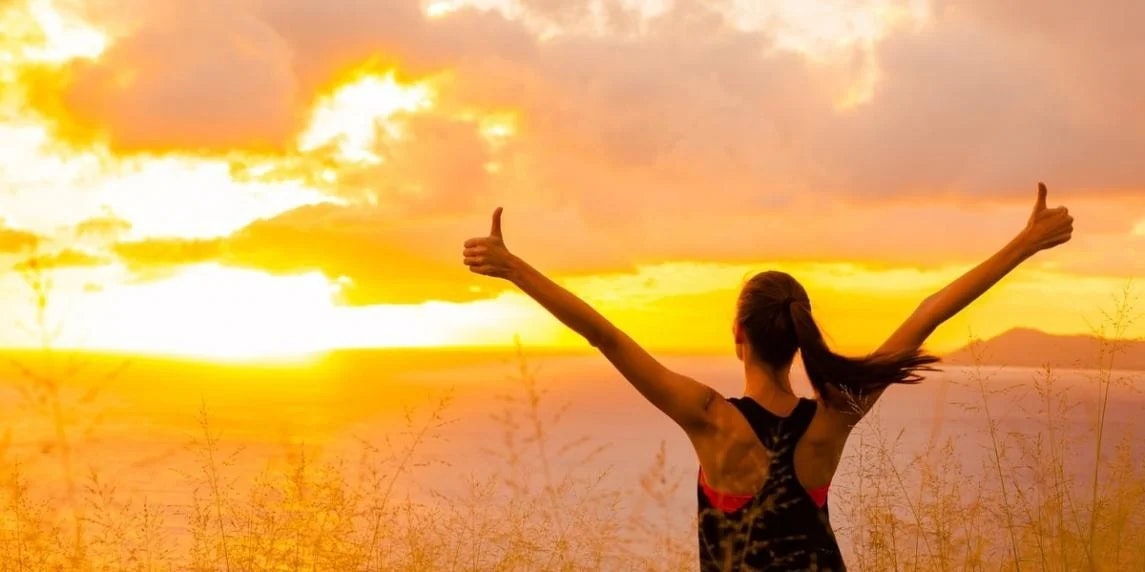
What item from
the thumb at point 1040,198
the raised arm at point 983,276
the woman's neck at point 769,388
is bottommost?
the woman's neck at point 769,388

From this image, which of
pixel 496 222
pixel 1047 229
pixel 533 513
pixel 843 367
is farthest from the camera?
pixel 533 513

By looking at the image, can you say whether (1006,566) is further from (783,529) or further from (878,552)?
(783,529)

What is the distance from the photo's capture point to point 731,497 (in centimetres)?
302

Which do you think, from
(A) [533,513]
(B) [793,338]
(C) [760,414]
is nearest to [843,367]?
(B) [793,338]

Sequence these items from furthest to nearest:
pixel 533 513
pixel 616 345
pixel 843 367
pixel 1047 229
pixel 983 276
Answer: pixel 533 513 < pixel 1047 229 < pixel 983 276 < pixel 843 367 < pixel 616 345

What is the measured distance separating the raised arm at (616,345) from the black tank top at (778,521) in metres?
0.16

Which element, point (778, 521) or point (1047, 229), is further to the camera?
point (1047, 229)


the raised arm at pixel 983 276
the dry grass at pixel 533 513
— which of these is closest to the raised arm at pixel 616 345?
the raised arm at pixel 983 276

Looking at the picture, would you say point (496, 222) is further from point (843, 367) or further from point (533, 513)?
point (533, 513)

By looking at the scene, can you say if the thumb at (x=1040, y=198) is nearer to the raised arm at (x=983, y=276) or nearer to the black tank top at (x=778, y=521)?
the raised arm at (x=983, y=276)

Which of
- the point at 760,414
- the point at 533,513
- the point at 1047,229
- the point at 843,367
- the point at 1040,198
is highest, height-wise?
the point at 1040,198

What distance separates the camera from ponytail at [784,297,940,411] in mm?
2975

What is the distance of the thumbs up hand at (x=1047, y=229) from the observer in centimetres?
374

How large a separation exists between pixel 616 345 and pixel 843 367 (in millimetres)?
726
